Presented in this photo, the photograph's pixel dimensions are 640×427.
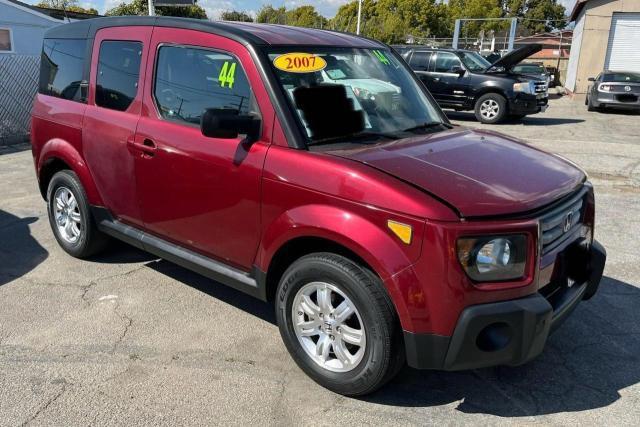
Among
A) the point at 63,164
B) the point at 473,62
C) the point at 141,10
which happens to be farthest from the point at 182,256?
the point at 141,10

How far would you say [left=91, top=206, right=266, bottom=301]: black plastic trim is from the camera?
11.1 ft

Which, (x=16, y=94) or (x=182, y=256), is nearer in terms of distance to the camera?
(x=182, y=256)

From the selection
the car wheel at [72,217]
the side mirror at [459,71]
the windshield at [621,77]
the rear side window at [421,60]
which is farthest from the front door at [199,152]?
the windshield at [621,77]

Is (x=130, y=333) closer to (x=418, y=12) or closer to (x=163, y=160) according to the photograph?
(x=163, y=160)

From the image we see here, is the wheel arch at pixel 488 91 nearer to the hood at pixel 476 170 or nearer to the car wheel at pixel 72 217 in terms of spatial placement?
the hood at pixel 476 170

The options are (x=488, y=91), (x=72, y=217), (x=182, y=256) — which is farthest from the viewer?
(x=488, y=91)

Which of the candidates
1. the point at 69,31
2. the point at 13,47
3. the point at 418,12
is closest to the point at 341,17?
the point at 418,12

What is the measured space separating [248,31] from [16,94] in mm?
10598

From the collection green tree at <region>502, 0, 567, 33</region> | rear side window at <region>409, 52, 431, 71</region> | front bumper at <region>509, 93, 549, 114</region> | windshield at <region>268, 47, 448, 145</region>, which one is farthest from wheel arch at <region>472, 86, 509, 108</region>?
green tree at <region>502, 0, 567, 33</region>

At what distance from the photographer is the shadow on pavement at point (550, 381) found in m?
2.97

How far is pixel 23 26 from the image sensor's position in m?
16.8

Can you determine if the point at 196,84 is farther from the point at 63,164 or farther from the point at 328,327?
the point at 63,164

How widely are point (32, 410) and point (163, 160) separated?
163 cm

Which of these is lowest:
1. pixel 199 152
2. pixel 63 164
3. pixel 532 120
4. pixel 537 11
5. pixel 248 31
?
pixel 532 120
